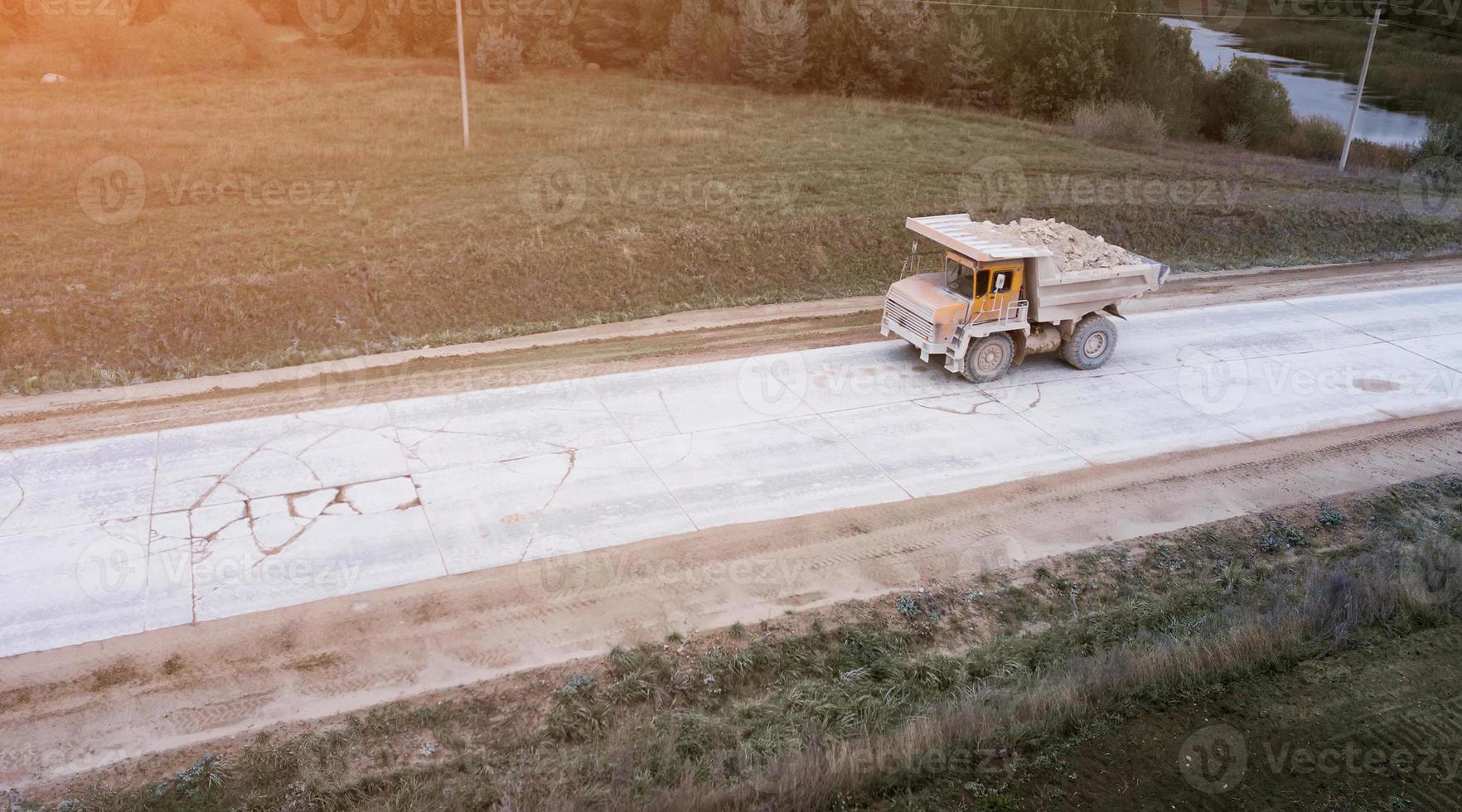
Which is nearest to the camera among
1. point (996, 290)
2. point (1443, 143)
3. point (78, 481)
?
point (78, 481)

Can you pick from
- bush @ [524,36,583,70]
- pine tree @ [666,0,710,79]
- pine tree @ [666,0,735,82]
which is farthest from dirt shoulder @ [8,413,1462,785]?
bush @ [524,36,583,70]

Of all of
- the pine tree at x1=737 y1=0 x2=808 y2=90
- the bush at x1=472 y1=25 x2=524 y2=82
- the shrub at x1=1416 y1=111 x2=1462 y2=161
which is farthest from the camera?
the pine tree at x1=737 y1=0 x2=808 y2=90

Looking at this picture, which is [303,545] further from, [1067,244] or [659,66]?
[659,66]

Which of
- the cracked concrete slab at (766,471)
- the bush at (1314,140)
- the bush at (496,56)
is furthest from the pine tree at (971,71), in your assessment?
the cracked concrete slab at (766,471)

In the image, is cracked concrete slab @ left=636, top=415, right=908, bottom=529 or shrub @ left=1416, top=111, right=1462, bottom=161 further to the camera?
shrub @ left=1416, top=111, right=1462, bottom=161

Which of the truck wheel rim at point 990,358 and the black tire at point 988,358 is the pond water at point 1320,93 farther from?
the truck wheel rim at point 990,358

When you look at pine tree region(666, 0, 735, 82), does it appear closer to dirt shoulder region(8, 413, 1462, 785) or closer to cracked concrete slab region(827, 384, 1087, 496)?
cracked concrete slab region(827, 384, 1087, 496)

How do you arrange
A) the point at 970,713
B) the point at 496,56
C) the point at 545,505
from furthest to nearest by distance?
the point at 496,56 < the point at 545,505 < the point at 970,713

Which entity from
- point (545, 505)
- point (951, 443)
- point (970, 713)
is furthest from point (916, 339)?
point (970, 713)
